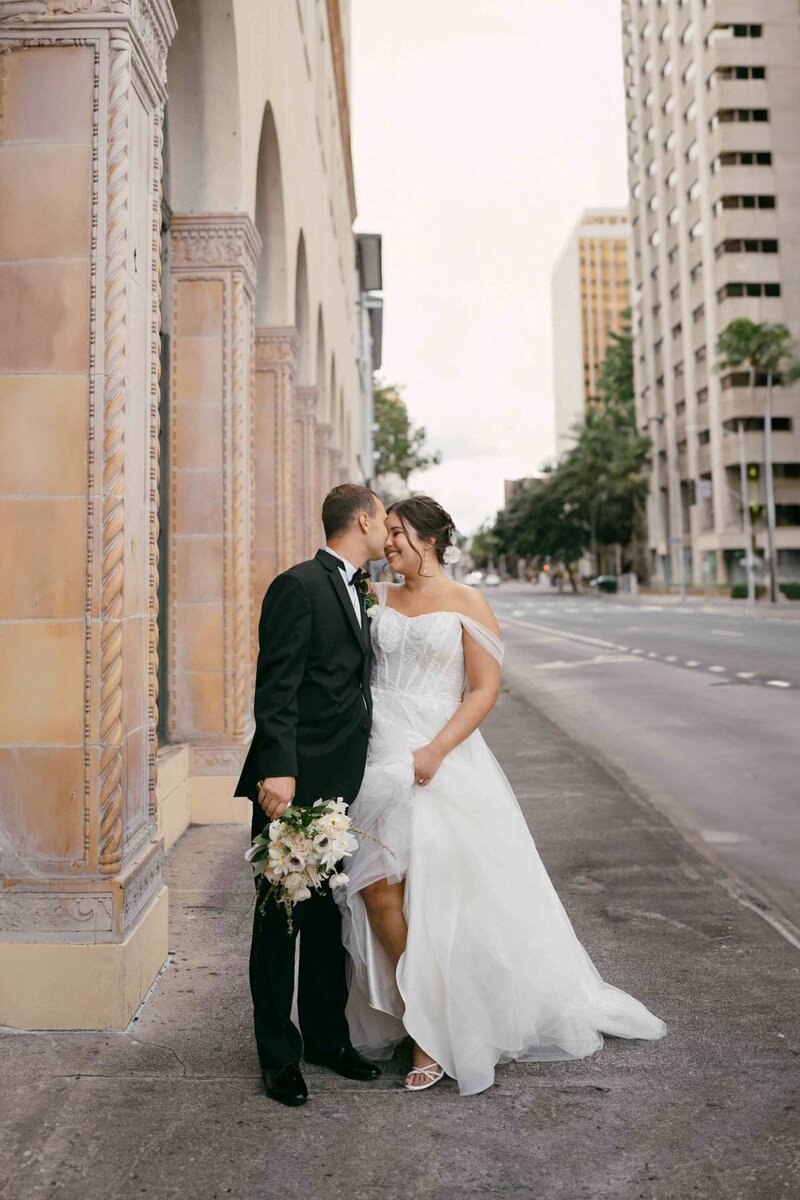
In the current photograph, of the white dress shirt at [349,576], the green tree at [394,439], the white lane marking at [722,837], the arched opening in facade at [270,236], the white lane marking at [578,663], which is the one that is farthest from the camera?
the green tree at [394,439]

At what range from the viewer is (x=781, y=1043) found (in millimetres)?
3607

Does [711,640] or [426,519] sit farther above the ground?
[426,519]

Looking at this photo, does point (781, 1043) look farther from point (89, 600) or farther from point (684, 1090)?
point (89, 600)

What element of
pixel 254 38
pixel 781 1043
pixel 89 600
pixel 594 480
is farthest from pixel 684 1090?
pixel 594 480

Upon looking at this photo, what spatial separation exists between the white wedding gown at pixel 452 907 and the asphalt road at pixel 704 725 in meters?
1.97

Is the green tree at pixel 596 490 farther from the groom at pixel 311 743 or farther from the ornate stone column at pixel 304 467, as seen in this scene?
the groom at pixel 311 743

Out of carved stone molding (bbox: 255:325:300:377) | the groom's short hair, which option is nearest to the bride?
the groom's short hair

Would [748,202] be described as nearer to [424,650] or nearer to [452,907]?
[424,650]

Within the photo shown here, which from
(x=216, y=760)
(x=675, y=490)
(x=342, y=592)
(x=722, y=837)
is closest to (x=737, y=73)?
(x=675, y=490)

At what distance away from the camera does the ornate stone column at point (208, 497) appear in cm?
734

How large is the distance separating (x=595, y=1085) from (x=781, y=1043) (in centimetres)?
78

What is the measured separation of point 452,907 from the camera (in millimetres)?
3441

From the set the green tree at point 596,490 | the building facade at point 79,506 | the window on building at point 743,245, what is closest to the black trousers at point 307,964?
the building facade at point 79,506

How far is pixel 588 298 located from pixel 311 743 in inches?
6735
